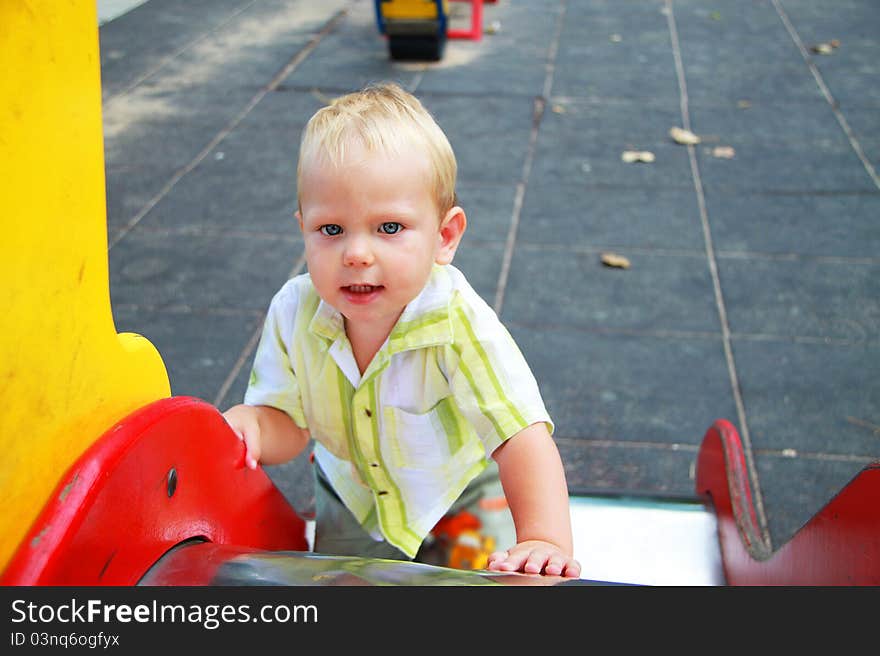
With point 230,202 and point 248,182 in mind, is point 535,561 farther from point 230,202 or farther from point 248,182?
point 248,182

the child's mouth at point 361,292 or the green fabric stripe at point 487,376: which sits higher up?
the child's mouth at point 361,292

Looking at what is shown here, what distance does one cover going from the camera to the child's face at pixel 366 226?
1.27m

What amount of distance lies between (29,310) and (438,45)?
5.34m

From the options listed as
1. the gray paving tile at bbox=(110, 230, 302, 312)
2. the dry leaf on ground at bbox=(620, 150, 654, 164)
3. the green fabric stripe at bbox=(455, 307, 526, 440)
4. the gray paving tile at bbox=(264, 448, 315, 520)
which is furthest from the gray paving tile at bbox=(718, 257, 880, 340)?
the green fabric stripe at bbox=(455, 307, 526, 440)

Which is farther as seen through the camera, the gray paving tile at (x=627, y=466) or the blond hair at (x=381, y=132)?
the gray paving tile at (x=627, y=466)

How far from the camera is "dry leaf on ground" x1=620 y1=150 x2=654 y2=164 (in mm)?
4582

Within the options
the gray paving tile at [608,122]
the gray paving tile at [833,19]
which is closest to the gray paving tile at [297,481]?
the gray paving tile at [608,122]

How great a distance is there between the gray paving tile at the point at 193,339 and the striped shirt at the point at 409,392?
1375 mm

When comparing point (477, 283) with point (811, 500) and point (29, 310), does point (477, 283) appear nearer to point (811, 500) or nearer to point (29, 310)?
point (811, 500)

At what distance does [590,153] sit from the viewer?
4660 millimetres

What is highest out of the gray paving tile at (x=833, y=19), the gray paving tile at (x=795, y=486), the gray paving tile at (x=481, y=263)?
the gray paving tile at (x=481, y=263)

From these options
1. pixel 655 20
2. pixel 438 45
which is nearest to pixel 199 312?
pixel 438 45

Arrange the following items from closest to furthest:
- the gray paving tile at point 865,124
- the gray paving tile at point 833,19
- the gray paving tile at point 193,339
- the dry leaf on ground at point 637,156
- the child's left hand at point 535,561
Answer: the child's left hand at point 535,561, the gray paving tile at point 193,339, the dry leaf on ground at point 637,156, the gray paving tile at point 865,124, the gray paving tile at point 833,19

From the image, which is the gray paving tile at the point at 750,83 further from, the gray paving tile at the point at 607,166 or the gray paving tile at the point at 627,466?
the gray paving tile at the point at 627,466
